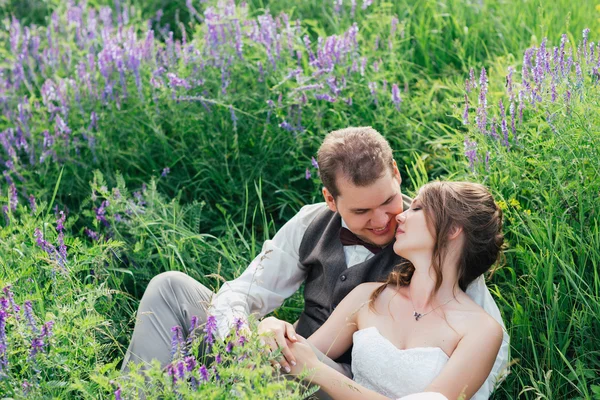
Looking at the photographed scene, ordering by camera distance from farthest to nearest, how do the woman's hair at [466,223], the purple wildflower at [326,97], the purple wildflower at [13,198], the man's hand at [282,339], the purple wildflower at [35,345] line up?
the purple wildflower at [326,97] < the purple wildflower at [13,198] < the woman's hair at [466,223] < the man's hand at [282,339] < the purple wildflower at [35,345]

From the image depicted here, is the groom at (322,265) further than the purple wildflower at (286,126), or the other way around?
the purple wildflower at (286,126)

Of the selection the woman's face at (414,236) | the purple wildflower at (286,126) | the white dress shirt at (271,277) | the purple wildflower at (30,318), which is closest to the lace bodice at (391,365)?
the woman's face at (414,236)

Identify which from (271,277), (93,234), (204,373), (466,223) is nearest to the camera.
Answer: (204,373)

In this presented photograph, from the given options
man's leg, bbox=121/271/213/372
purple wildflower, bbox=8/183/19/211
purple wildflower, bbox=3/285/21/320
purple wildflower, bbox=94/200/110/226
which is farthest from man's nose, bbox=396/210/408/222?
purple wildflower, bbox=8/183/19/211

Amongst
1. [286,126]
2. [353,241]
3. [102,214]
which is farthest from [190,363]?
[286,126]

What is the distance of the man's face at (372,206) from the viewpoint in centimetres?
322

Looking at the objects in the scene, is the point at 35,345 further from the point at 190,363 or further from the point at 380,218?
the point at 380,218

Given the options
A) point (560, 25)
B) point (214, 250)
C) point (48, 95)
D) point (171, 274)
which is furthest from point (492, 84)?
point (48, 95)

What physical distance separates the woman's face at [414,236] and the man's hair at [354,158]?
0.20 meters

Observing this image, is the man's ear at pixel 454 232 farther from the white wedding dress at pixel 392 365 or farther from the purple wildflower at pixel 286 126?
the purple wildflower at pixel 286 126

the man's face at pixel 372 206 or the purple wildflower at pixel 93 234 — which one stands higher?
the man's face at pixel 372 206

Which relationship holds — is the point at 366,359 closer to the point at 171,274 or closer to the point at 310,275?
the point at 310,275

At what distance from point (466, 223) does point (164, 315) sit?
1223mm

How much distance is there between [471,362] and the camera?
2.85 meters
